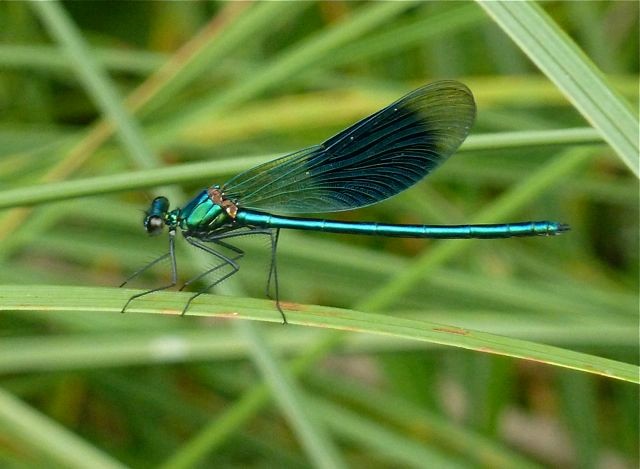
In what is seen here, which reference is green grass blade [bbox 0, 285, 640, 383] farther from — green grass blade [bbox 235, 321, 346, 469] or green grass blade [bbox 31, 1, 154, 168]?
green grass blade [bbox 31, 1, 154, 168]

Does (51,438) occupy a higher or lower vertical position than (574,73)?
lower

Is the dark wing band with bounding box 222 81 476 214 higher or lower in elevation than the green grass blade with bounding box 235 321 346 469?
higher

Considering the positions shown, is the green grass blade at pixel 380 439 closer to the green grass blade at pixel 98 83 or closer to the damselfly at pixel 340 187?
the damselfly at pixel 340 187

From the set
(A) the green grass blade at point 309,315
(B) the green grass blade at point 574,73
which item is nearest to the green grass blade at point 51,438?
(A) the green grass blade at point 309,315

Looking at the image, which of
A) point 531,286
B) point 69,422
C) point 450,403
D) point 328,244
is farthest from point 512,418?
point 69,422

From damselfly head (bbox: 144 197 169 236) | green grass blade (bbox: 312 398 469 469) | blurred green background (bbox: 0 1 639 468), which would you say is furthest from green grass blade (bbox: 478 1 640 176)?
green grass blade (bbox: 312 398 469 469)

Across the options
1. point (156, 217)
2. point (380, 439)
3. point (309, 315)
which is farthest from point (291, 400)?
point (380, 439)

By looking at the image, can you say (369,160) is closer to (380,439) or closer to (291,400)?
(291,400)
